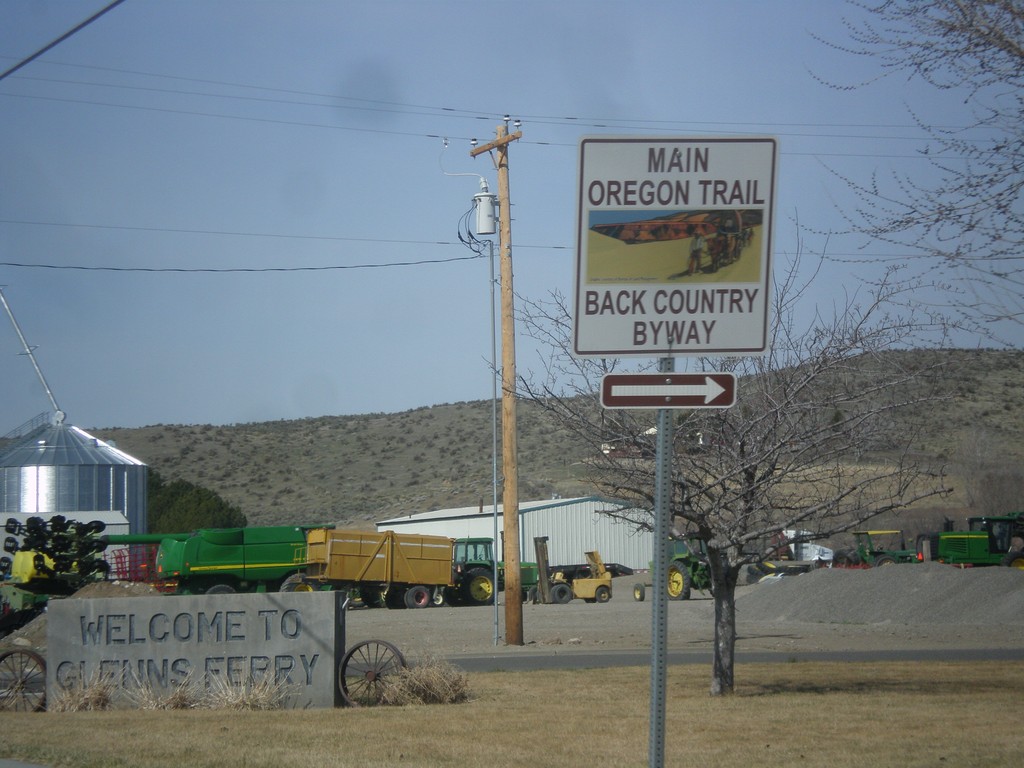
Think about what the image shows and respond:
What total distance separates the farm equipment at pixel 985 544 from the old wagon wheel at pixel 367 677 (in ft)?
106

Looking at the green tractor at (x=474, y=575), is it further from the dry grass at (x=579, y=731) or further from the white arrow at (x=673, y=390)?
the white arrow at (x=673, y=390)

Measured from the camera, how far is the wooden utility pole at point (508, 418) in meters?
22.3

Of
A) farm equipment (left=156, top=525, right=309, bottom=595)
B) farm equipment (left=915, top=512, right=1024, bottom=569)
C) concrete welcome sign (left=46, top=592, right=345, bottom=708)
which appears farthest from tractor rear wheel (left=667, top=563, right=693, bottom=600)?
concrete welcome sign (left=46, top=592, right=345, bottom=708)

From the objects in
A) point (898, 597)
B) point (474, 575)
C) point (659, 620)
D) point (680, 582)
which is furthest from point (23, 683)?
point (680, 582)

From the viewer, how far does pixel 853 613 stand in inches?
1256

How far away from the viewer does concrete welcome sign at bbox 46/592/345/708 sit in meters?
12.7

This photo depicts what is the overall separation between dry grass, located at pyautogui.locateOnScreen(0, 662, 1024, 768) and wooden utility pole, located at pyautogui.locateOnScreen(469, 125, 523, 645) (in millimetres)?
8310

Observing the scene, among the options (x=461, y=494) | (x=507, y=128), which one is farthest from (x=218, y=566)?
(x=461, y=494)

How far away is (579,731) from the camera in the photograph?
10.4m

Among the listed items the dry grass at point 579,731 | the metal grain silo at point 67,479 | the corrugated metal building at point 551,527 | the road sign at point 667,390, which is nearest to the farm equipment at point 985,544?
the corrugated metal building at point 551,527

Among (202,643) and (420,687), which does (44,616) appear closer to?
(202,643)

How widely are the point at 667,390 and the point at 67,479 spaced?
53792 mm

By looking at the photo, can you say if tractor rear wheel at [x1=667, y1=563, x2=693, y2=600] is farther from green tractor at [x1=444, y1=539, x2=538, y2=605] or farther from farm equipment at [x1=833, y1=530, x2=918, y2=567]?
farm equipment at [x1=833, y1=530, x2=918, y2=567]

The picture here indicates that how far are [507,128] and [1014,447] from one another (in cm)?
4865
